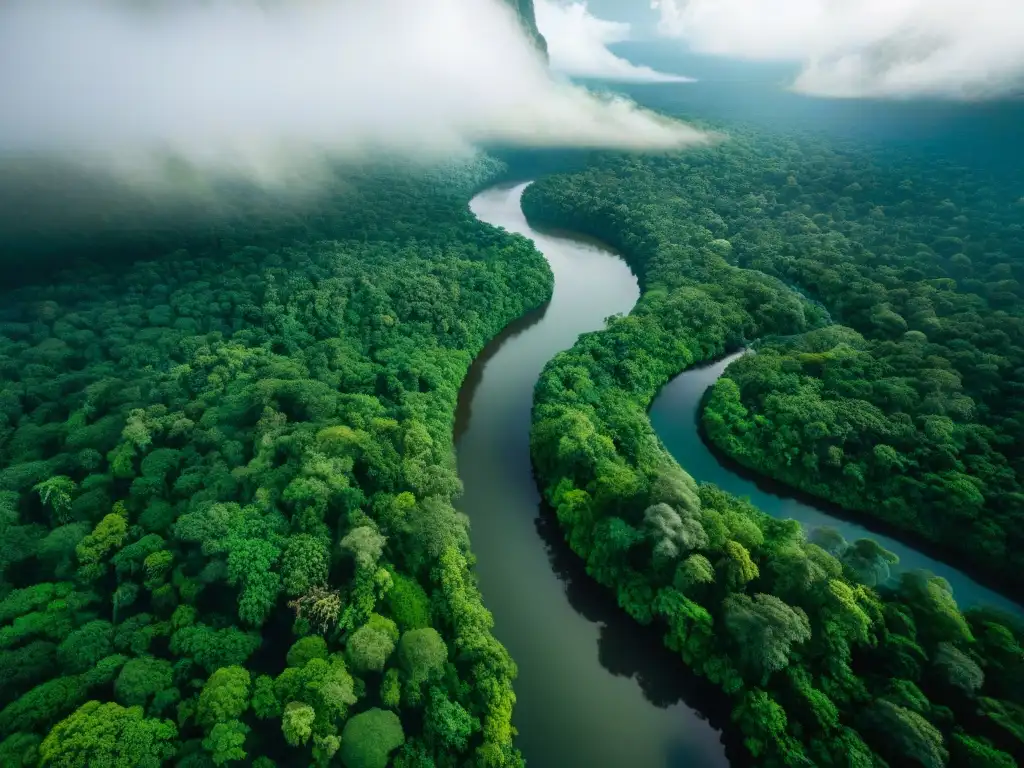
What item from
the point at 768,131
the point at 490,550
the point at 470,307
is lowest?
the point at 490,550

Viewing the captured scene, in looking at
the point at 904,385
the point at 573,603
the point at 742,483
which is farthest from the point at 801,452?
the point at 573,603

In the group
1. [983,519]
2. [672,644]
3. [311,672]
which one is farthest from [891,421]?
[311,672]

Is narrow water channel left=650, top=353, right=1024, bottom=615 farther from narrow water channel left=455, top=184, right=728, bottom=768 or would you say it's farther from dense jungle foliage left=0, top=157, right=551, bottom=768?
dense jungle foliage left=0, top=157, right=551, bottom=768

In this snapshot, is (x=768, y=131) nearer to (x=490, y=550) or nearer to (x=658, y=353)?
(x=658, y=353)

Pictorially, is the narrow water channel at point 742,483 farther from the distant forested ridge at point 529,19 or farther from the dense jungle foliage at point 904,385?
the distant forested ridge at point 529,19

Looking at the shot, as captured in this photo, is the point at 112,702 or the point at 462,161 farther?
the point at 462,161

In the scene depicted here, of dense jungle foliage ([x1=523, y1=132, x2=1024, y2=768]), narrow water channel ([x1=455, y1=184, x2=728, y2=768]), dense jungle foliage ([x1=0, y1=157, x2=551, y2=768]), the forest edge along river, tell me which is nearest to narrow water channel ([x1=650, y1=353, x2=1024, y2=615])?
the forest edge along river

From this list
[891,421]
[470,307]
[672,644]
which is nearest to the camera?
[672,644]
